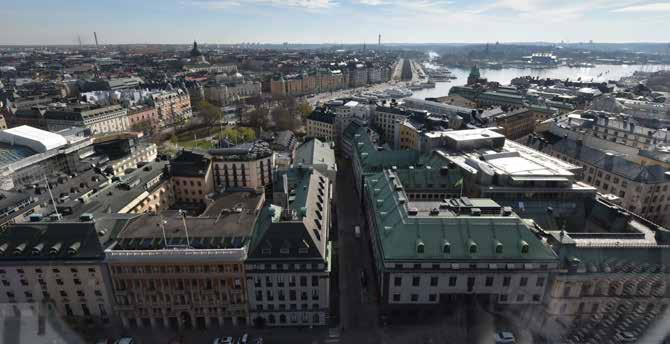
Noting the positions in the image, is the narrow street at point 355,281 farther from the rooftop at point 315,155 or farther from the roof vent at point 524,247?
the roof vent at point 524,247

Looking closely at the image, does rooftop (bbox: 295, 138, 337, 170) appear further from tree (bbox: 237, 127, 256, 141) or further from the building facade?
the building facade

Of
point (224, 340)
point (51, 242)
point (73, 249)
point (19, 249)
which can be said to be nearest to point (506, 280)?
point (224, 340)

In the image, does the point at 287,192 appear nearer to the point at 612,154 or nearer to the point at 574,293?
the point at 574,293

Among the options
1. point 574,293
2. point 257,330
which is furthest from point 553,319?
point 257,330

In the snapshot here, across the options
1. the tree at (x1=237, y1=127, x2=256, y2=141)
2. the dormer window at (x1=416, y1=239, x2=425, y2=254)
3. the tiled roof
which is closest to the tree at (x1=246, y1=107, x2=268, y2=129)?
the tree at (x1=237, y1=127, x2=256, y2=141)

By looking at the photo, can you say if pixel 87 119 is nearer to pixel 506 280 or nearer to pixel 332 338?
pixel 332 338

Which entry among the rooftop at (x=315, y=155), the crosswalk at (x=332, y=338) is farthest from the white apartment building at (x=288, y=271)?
the rooftop at (x=315, y=155)
